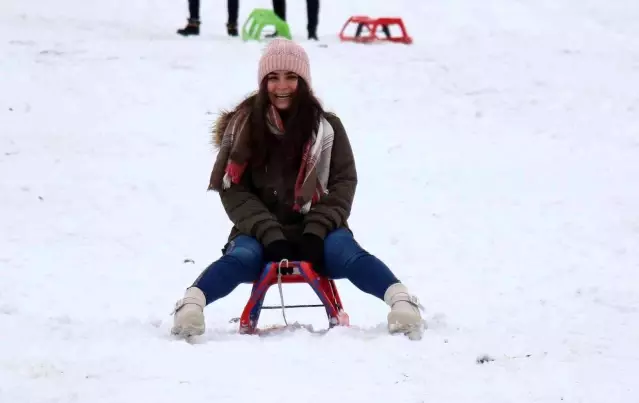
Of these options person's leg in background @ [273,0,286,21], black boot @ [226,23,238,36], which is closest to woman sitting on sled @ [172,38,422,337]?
black boot @ [226,23,238,36]

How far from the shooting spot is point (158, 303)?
5.64 m

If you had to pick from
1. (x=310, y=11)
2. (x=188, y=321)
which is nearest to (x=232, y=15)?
(x=310, y=11)

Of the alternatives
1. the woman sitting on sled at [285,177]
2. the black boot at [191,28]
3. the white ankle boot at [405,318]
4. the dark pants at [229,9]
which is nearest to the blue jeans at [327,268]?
the woman sitting on sled at [285,177]

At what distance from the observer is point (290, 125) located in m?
4.43

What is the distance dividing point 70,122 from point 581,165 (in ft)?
14.0

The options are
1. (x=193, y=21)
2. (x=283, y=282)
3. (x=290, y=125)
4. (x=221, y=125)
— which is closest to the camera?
(x=283, y=282)

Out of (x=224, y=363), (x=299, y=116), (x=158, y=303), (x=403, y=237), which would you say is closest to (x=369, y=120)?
(x=403, y=237)

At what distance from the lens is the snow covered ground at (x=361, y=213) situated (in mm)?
3473

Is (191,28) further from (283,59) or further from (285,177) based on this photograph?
(285,177)

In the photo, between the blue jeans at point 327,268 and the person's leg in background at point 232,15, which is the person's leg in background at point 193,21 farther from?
the blue jeans at point 327,268

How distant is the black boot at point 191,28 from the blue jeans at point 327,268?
7.75 m

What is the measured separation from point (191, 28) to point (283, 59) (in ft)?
24.7

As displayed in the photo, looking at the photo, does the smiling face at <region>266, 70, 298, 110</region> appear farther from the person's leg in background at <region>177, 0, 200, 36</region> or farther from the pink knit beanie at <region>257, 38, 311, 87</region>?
the person's leg in background at <region>177, 0, 200, 36</region>

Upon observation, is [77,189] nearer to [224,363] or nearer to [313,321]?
[313,321]
